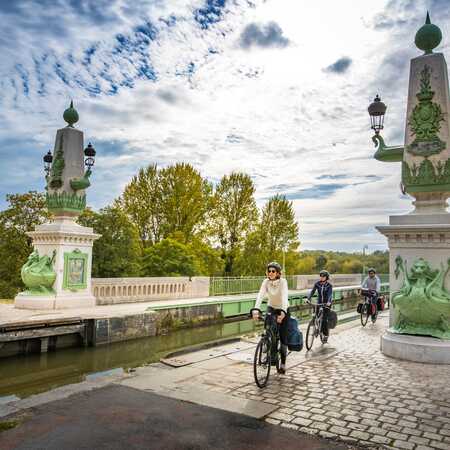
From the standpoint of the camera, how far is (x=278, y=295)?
6148 mm

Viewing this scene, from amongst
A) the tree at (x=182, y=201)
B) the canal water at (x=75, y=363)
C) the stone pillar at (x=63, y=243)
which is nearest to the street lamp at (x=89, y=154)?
the stone pillar at (x=63, y=243)

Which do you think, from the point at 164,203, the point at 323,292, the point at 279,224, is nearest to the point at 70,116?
the point at 323,292

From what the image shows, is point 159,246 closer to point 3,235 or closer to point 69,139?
point 3,235

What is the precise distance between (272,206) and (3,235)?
1913 cm

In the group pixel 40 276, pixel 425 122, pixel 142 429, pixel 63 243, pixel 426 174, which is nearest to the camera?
pixel 142 429

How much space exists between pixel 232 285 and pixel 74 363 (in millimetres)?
13735

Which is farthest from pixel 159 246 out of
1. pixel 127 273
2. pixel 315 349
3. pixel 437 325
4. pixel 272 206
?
pixel 437 325

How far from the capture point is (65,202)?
47.0ft

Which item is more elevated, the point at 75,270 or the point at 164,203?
the point at 164,203

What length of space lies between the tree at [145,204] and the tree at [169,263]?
824 centimetres

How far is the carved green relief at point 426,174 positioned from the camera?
792cm

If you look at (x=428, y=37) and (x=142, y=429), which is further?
(x=428, y=37)

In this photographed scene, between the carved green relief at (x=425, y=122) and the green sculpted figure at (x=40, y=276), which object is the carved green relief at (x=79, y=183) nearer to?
the green sculpted figure at (x=40, y=276)

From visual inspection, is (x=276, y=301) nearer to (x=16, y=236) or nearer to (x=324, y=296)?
(x=324, y=296)
